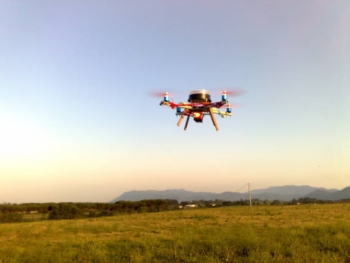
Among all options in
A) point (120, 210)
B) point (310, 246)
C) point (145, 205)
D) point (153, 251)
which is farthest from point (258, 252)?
point (145, 205)

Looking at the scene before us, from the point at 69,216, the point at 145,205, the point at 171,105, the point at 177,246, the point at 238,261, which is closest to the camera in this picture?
the point at 238,261

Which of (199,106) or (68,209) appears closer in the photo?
(199,106)

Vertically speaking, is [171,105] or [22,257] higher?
[171,105]

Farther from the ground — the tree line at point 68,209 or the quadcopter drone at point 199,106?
the quadcopter drone at point 199,106

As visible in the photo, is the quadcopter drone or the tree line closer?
the quadcopter drone

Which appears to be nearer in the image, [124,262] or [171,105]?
[124,262]

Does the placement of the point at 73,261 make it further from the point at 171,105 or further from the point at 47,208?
the point at 47,208

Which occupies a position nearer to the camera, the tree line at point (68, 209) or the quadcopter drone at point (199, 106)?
the quadcopter drone at point (199, 106)

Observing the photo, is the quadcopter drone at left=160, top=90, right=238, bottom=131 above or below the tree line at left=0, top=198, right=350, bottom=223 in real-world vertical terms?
above
